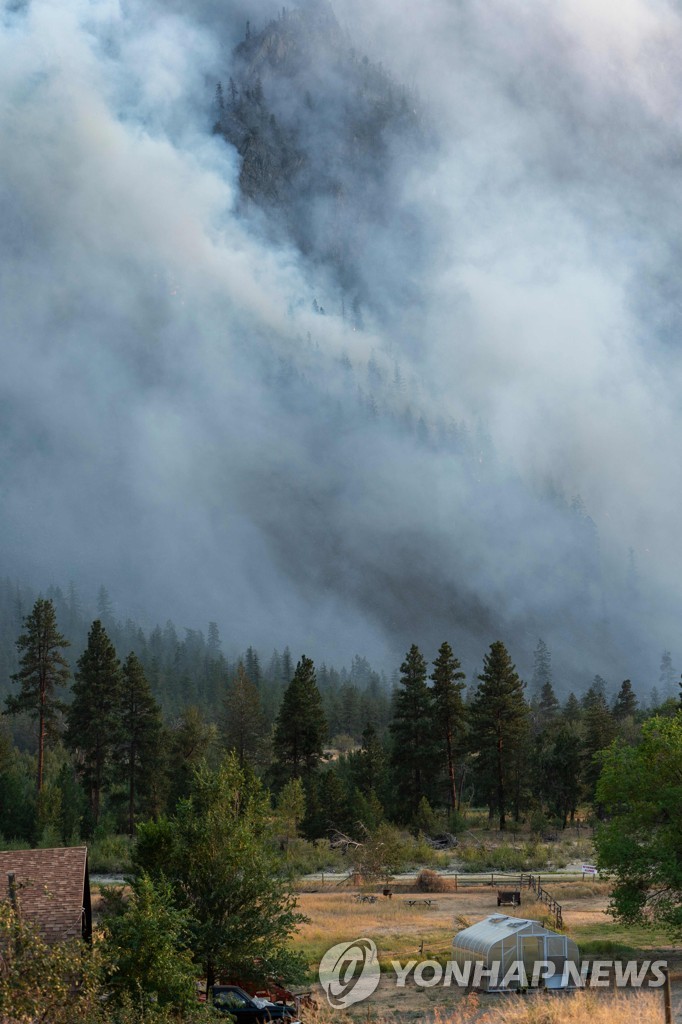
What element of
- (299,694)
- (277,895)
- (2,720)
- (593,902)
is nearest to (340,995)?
(277,895)

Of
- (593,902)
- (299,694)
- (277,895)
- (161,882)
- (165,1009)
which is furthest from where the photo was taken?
(299,694)

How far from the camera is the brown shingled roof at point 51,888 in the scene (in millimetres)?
25875

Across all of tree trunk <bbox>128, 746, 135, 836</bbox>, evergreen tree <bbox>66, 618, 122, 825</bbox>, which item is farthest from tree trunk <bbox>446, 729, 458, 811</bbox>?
evergreen tree <bbox>66, 618, 122, 825</bbox>

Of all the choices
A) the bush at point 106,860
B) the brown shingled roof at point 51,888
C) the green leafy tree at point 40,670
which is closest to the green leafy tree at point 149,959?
the brown shingled roof at point 51,888

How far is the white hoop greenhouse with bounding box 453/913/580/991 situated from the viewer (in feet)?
112

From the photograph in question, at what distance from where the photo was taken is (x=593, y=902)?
182 feet

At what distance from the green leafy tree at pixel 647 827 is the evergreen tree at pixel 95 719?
60.2 m

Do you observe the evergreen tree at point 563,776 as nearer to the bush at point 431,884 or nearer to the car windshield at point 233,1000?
the bush at point 431,884

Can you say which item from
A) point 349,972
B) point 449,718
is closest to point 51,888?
point 349,972

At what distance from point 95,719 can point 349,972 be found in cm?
5551

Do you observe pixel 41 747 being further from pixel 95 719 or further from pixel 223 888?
pixel 223 888

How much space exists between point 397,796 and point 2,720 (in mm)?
99502

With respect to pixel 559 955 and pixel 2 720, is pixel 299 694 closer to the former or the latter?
pixel 559 955

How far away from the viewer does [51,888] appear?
1121 inches
